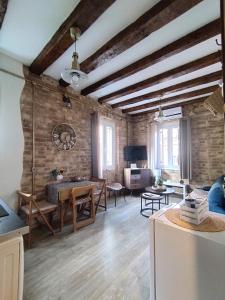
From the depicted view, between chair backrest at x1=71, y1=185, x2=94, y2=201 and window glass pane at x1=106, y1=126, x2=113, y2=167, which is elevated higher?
window glass pane at x1=106, y1=126, x2=113, y2=167

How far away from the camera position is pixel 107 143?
488 cm

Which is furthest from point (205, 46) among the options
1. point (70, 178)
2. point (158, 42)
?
point (70, 178)

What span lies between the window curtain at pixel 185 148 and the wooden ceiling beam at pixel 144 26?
3145mm

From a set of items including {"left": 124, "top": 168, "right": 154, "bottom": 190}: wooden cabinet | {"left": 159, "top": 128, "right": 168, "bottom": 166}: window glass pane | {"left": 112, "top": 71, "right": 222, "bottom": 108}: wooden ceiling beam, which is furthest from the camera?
{"left": 159, "top": 128, "right": 168, "bottom": 166}: window glass pane

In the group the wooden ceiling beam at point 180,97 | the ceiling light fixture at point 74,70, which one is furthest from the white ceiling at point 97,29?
the wooden ceiling beam at point 180,97

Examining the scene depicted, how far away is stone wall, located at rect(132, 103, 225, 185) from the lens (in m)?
4.29

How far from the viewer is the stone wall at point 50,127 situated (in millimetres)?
2959

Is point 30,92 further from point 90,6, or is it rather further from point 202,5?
point 202,5

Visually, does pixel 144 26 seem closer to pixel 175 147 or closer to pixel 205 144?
pixel 205 144

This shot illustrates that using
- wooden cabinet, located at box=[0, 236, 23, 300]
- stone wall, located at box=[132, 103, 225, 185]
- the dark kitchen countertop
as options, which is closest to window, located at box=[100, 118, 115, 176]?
stone wall, located at box=[132, 103, 225, 185]

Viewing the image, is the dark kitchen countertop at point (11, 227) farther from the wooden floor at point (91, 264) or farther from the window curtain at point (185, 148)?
the window curtain at point (185, 148)

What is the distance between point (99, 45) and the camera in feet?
7.54

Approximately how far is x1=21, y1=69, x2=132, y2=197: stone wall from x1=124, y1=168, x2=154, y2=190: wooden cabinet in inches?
57.1

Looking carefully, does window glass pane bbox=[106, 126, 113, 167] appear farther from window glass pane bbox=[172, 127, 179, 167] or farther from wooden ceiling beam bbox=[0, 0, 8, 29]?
wooden ceiling beam bbox=[0, 0, 8, 29]
